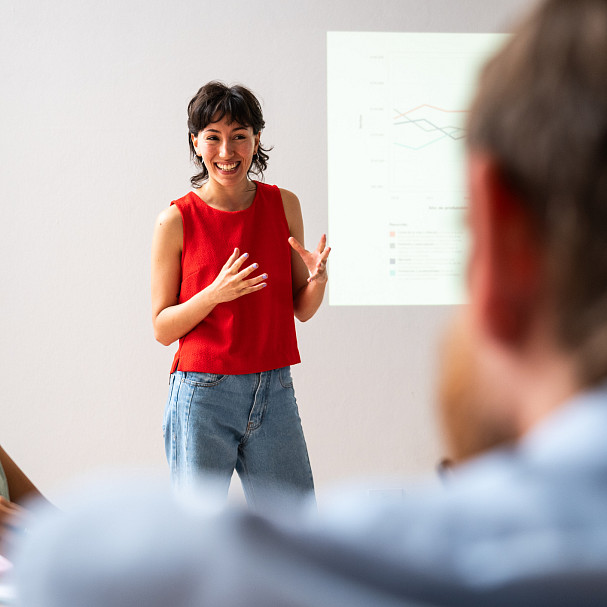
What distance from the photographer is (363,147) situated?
3.47m

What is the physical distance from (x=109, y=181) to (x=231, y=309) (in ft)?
5.57

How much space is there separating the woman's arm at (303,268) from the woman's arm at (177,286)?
0.59 ft

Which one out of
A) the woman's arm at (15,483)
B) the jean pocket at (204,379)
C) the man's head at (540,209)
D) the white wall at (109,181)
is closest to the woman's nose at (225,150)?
the jean pocket at (204,379)

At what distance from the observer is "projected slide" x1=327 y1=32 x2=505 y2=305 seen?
3.47 metres

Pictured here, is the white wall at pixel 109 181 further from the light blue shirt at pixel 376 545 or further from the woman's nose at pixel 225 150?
the light blue shirt at pixel 376 545

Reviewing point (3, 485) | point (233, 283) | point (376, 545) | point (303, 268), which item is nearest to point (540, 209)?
point (376, 545)

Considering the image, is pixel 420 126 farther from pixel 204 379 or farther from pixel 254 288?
pixel 204 379

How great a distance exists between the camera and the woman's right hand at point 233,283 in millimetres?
1920

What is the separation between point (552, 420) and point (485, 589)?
0.22ft

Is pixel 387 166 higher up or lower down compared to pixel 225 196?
higher up

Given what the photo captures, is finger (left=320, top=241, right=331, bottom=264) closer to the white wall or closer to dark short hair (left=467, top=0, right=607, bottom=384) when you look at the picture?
the white wall

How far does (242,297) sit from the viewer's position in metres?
2.02

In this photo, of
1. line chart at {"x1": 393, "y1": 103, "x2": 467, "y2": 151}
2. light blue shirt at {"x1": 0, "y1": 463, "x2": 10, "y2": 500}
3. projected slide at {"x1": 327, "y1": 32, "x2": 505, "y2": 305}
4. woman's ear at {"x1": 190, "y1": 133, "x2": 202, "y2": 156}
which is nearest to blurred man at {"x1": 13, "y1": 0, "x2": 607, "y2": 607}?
light blue shirt at {"x1": 0, "y1": 463, "x2": 10, "y2": 500}

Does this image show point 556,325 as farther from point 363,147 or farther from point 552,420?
point 363,147
